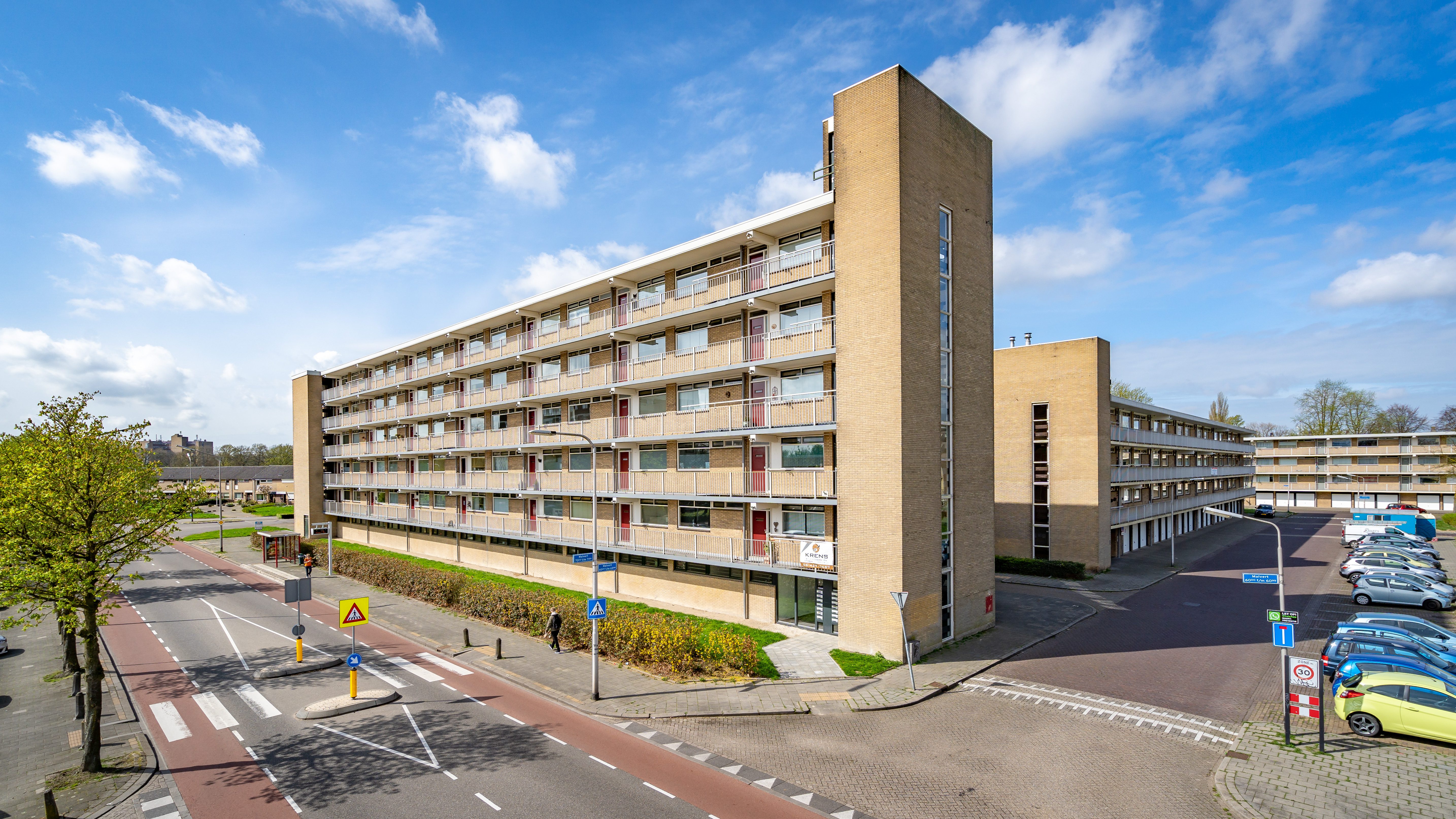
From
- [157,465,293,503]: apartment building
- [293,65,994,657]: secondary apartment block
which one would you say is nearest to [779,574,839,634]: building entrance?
[293,65,994,657]: secondary apartment block

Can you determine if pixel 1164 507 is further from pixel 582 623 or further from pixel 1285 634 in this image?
pixel 582 623

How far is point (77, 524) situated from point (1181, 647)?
32614 millimetres

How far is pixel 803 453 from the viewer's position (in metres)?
23.6

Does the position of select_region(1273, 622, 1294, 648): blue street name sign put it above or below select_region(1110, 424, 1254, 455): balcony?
below

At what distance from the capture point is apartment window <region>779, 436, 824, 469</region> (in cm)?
2314

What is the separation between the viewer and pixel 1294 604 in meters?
29.7

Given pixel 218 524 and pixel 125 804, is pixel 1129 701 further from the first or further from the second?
pixel 218 524

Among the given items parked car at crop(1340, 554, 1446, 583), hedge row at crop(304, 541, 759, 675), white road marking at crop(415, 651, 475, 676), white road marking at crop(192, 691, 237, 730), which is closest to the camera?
white road marking at crop(192, 691, 237, 730)

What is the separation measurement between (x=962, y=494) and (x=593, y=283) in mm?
18952

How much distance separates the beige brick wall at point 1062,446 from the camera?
3603 centimetres

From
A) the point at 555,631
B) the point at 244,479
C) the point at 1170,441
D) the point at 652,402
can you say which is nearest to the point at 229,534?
the point at 652,402

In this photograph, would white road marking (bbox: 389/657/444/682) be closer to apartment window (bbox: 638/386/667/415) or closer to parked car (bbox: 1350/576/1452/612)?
apartment window (bbox: 638/386/667/415)

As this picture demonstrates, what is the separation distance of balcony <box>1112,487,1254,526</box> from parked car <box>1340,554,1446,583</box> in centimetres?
998

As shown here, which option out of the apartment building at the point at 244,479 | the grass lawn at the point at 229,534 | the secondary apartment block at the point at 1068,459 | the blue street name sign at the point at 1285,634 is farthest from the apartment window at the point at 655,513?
the apartment building at the point at 244,479
